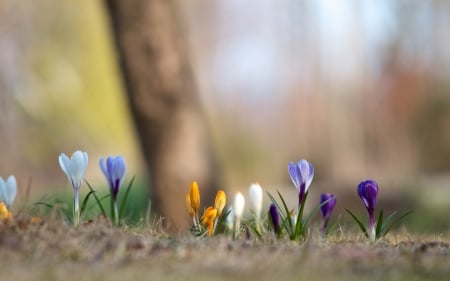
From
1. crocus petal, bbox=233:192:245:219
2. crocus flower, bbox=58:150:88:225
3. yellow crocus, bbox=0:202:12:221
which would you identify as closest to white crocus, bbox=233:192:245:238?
crocus petal, bbox=233:192:245:219

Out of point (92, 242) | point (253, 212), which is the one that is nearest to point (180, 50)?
point (253, 212)

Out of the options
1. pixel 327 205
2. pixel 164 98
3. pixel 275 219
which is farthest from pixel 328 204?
pixel 164 98

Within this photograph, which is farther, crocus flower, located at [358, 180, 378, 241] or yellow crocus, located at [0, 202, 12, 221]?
crocus flower, located at [358, 180, 378, 241]

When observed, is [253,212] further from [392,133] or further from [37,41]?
[392,133]

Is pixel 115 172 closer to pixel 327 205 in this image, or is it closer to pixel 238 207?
pixel 238 207

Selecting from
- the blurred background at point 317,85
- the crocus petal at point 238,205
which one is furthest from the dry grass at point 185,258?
the blurred background at point 317,85

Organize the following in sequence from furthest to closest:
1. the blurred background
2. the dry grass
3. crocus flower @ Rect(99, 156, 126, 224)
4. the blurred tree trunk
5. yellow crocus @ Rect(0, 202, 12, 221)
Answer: the blurred background
the blurred tree trunk
crocus flower @ Rect(99, 156, 126, 224)
yellow crocus @ Rect(0, 202, 12, 221)
the dry grass

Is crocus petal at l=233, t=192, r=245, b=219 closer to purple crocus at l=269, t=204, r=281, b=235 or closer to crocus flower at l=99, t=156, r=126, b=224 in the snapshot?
purple crocus at l=269, t=204, r=281, b=235
